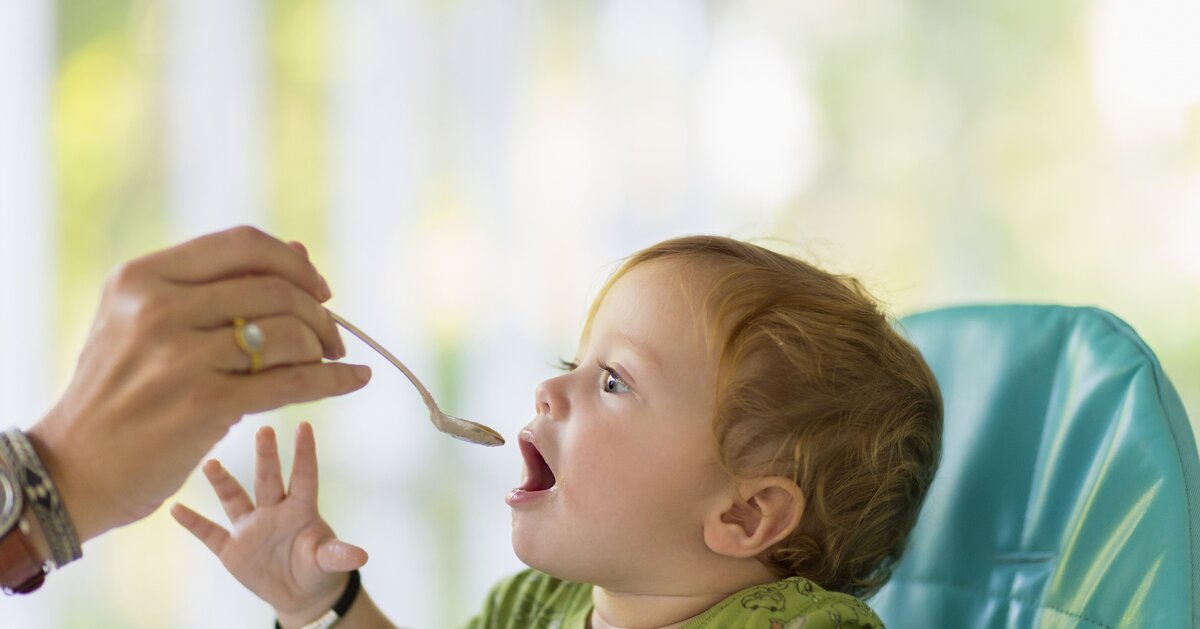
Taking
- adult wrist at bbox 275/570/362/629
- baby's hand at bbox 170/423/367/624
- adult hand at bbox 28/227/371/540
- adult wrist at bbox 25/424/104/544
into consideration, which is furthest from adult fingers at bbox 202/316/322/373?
adult wrist at bbox 275/570/362/629

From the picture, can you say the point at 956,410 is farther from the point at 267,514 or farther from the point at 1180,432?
the point at 267,514

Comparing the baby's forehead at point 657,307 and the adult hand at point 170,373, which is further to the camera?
the baby's forehead at point 657,307

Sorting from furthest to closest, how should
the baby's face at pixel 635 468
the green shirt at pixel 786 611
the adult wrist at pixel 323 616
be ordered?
the adult wrist at pixel 323 616 < the baby's face at pixel 635 468 < the green shirt at pixel 786 611

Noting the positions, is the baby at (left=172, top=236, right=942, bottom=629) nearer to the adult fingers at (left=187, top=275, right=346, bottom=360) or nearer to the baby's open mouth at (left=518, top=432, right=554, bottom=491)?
the baby's open mouth at (left=518, top=432, right=554, bottom=491)

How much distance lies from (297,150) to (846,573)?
2463 millimetres

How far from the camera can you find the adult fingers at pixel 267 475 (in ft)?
4.01

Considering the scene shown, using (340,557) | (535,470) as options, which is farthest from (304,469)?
(535,470)

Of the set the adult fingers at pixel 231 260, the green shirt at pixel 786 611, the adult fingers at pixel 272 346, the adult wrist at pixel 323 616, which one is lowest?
the adult wrist at pixel 323 616

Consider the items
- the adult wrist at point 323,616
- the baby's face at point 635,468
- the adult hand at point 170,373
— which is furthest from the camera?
the adult wrist at point 323,616

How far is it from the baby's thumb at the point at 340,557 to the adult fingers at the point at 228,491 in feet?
0.35

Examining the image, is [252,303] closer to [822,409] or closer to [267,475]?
[267,475]

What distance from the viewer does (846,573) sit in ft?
4.03

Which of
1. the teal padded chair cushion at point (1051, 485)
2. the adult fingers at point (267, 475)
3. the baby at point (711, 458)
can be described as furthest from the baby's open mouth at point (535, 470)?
the teal padded chair cushion at point (1051, 485)

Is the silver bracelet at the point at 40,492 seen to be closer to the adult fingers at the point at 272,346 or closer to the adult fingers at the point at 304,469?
the adult fingers at the point at 272,346
